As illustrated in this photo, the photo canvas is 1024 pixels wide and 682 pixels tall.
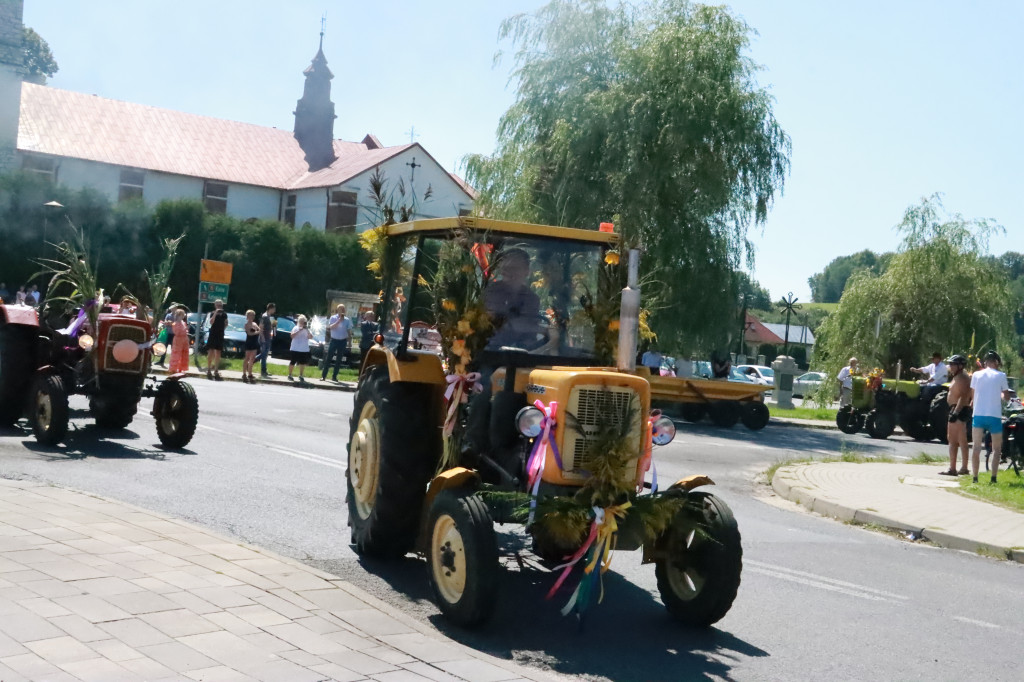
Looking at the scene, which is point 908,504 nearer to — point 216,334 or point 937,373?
point 937,373

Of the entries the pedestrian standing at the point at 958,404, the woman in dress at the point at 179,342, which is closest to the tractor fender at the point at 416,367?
the pedestrian standing at the point at 958,404

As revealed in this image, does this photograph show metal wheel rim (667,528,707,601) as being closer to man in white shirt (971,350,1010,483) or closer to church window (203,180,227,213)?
man in white shirt (971,350,1010,483)

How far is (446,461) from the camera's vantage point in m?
6.48

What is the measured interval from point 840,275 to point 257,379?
127 metres

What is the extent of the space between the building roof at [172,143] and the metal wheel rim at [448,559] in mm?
53374

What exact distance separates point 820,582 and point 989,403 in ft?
27.2

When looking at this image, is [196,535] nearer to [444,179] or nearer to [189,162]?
[444,179]

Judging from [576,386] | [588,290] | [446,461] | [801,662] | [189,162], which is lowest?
[801,662]

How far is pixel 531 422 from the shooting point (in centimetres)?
579

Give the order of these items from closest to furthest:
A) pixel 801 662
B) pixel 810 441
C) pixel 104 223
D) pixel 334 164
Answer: pixel 801 662, pixel 810 441, pixel 104 223, pixel 334 164

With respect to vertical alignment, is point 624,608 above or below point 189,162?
below

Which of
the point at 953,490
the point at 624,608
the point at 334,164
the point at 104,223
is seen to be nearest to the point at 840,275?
the point at 334,164

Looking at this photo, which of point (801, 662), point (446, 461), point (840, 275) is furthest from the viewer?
point (840, 275)

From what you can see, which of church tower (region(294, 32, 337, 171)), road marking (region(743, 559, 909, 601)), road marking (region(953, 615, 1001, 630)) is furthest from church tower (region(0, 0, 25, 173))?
church tower (region(294, 32, 337, 171))
